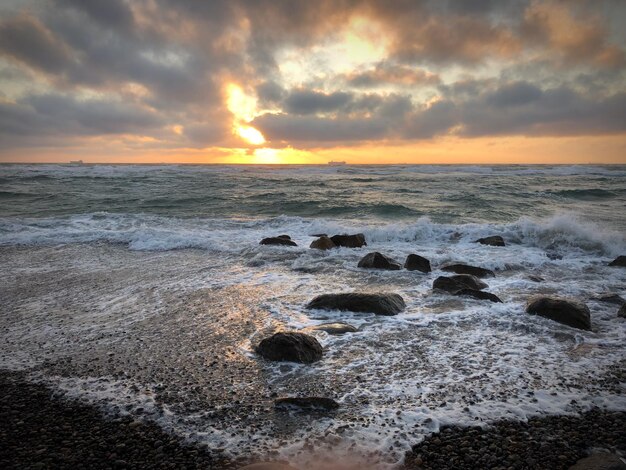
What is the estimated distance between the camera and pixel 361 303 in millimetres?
6066

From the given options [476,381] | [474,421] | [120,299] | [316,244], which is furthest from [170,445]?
[316,244]

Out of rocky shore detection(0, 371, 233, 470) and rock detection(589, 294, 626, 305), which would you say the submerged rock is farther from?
rocky shore detection(0, 371, 233, 470)

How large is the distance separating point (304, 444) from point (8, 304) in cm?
615

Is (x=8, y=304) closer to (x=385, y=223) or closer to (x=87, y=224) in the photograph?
(x=87, y=224)

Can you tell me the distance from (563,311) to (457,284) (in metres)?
1.86

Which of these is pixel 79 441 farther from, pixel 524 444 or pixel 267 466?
pixel 524 444

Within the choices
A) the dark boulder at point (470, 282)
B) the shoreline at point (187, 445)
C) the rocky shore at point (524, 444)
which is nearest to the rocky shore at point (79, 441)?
the shoreline at point (187, 445)

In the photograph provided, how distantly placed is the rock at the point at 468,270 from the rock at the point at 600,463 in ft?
19.1

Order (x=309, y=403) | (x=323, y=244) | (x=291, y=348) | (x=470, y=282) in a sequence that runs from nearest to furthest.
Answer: (x=309, y=403)
(x=291, y=348)
(x=470, y=282)
(x=323, y=244)

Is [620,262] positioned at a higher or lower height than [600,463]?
lower

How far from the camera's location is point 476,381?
3.98 m

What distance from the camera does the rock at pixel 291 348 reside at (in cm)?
442

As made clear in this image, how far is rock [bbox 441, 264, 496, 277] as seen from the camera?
27.6 feet

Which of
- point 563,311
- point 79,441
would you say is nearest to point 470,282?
point 563,311
